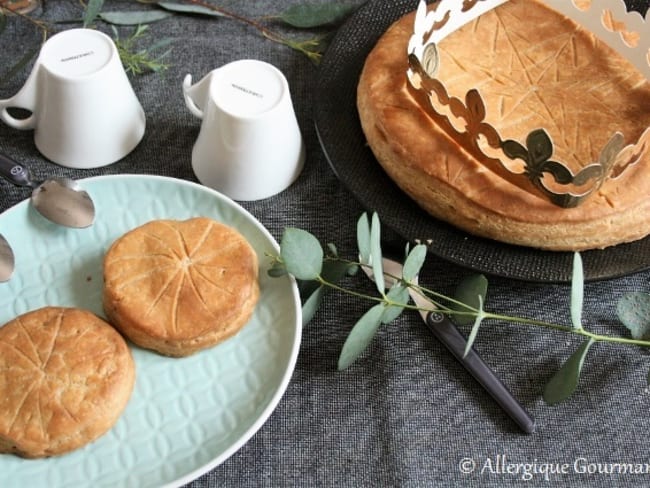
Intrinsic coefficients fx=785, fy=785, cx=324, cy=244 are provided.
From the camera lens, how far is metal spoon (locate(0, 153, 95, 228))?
1.13 meters

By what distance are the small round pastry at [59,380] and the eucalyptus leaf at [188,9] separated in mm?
723

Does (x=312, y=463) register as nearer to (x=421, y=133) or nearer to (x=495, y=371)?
(x=495, y=371)

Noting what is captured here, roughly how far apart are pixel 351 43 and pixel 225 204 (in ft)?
1.30

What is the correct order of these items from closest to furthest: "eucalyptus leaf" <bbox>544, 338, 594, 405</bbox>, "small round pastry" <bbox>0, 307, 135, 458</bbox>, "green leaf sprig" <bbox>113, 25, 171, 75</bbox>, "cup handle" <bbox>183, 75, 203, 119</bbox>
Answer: "small round pastry" <bbox>0, 307, 135, 458</bbox>
"eucalyptus leaf" <bbox>544, 338, 594, 405</bbox>
"cup handle" <bbox>183, 75, 203, 119</bbox>
"green leaf sprig" <bbox>113, 25, 171, 75</bbox>

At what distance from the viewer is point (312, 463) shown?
1032mm

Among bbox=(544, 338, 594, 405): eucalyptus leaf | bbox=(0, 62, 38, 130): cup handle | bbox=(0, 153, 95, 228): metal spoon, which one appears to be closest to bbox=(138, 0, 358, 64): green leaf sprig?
bbox=(0, 62, 38, 130): cup handle

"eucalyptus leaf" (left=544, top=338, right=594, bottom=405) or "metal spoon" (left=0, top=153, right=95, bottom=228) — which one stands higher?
"eucalyptus leaf" (left=544, top=338, right=594, bottom=405)

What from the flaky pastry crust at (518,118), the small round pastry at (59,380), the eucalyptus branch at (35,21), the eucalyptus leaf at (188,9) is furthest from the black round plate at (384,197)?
the eucalyptus branch at (35,21)

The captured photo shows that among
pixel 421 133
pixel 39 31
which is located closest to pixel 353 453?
pixel 421 133

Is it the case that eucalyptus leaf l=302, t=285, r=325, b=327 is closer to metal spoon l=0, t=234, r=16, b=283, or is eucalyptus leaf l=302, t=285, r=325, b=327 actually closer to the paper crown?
the paper crown

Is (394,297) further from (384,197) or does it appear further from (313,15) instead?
(313,15)

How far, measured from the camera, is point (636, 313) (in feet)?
3.66

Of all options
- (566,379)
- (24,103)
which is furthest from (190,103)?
(566,379)

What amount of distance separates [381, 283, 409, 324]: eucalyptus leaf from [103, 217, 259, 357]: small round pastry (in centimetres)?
18
